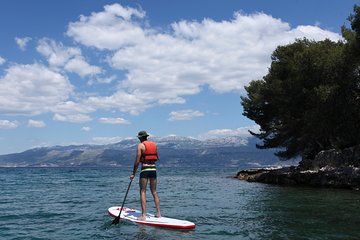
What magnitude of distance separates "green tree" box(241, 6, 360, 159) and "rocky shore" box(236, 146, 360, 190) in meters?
1.91

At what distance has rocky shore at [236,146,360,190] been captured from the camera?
35.2m

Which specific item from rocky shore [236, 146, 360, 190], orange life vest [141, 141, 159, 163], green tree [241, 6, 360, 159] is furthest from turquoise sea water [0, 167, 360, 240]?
green tree [241, 6, 360, 159]

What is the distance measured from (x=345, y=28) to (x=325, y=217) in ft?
89.1

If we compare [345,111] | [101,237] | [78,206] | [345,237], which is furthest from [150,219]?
[345,111]

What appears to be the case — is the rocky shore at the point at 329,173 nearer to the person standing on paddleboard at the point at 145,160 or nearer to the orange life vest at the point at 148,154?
the person standing on paddleboard at the point at 145,160

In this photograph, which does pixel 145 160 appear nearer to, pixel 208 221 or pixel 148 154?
pixel 148 154

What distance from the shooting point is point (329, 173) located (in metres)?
37.6

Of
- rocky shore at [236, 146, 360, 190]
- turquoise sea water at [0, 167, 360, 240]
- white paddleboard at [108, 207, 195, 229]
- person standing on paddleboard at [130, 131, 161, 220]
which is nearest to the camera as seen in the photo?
turquoise sea water at [0, 167, 360, 240]

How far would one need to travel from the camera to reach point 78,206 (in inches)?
864

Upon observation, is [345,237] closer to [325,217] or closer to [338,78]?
[325,217]

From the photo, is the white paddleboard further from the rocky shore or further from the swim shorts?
the rocky shore

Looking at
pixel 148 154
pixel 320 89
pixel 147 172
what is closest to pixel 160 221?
pixel 147 172

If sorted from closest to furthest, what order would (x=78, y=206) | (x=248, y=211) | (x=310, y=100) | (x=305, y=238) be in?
(x=305, y=238) < (x=248, y=211) < (x=78, y=206) < (x=310, y=100)

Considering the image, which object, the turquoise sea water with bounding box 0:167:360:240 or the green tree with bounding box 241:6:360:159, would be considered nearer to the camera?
the turquoise sea water with bounding box 0:167:360:240
